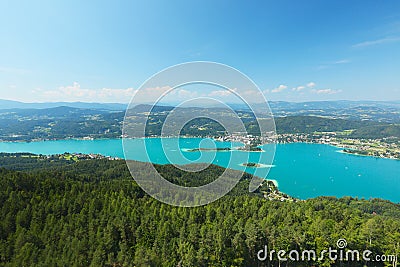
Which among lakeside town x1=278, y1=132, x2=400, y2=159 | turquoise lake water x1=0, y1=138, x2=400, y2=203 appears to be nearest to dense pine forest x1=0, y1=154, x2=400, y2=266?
turquoise lake water x1=0, y1=138, x2=400, y2=203

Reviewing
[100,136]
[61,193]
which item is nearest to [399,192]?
[61,193]

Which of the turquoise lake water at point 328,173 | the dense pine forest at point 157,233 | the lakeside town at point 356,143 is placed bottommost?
the turquoise lake water at point 328,173

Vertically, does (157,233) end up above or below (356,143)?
above

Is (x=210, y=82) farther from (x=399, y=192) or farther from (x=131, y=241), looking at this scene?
(x=399, y=192)

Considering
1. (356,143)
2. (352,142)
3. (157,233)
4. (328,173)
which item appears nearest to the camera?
(157,233)

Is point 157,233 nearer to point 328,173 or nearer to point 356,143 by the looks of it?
point 328,173

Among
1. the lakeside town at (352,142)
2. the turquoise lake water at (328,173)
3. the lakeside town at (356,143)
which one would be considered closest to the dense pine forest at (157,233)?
the turquoise lake water at (328,173)

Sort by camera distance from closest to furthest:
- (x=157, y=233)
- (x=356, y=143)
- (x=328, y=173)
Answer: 1. (x=157, y=233)
2. (x=328, y=173)
3. (x=356, y=143)

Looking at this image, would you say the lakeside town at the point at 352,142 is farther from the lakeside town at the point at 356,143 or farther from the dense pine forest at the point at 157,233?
the dense pine forest at the point at 157,233

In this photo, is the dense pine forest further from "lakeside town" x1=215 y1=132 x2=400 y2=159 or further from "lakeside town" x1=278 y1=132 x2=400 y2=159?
"lakeside town" x1=278 y1=132 x2=400 y2=159

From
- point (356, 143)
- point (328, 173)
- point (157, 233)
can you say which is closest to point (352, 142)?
point (356, 143)

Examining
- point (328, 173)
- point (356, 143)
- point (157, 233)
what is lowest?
point (328, 173)

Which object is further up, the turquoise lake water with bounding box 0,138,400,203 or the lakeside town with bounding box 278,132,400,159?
the lakeside town with bounding box 278,132,400,159
